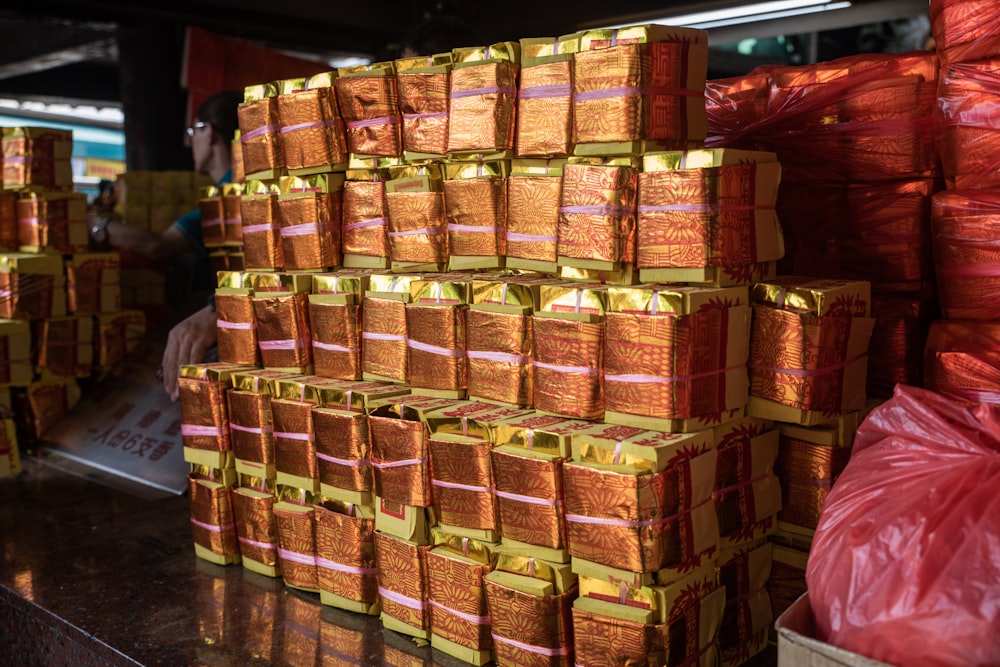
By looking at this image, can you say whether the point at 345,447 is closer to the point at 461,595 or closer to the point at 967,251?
the point at 461,595

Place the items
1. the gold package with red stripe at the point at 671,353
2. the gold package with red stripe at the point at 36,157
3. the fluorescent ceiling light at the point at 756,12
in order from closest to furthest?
the gold package with red stripe at the point at 671,353
the gold package with red stripe at the point at 36,157
the fluorescent ceiling light at the point at 756,12

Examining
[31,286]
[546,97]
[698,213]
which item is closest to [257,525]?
[546,97]

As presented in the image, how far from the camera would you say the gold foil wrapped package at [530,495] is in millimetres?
2141

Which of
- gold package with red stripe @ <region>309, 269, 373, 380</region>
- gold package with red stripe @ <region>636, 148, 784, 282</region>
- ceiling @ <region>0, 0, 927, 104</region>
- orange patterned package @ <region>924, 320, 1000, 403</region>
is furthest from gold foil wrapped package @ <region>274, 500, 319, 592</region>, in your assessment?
Answer: ceiling @ <region>0, 0, 927, 104</region>

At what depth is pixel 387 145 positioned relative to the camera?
2697mm

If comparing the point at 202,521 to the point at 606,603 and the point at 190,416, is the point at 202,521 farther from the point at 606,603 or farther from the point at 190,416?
the point at 606,603

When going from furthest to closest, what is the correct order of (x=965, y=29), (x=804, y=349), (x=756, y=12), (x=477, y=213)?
(x=756, y=12), (x=477, y=213), (x=965, y=29), (x=804, y=349)

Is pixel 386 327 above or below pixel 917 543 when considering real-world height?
above

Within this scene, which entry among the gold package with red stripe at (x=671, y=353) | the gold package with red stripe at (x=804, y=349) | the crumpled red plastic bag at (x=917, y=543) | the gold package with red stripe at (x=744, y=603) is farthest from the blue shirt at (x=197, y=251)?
the crumpled red plastic bag at (x=917, y=543)

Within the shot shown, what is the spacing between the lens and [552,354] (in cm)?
224

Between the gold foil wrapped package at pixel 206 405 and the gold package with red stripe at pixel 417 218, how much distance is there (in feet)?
2.61

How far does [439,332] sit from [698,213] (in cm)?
78

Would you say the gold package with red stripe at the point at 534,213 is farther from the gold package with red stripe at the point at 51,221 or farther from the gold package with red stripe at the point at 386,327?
the gold package with red stripe at the point at 51,221

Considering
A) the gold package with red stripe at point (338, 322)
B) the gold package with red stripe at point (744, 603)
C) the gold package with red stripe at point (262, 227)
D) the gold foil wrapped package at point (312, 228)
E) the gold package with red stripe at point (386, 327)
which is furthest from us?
the gold package with red stripe at point (262, 227)
